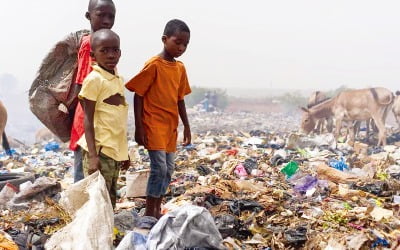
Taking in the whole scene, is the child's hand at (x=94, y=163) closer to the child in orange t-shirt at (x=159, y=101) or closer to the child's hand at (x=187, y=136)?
the child in orange t-shirt at (x=159, y=101)

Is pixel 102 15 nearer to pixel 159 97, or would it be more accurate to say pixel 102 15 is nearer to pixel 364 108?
pixel 159 97

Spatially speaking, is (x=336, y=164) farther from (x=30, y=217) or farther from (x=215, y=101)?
(x=215, y=101)

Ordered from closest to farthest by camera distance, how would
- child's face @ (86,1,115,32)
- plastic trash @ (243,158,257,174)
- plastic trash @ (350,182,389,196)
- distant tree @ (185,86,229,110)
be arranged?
child's face @ (86,1,115,32), plastic trash @ (350,182,389,196), plastic trash @ (243,158,257,174), distant tree @ (185,86,229,110)

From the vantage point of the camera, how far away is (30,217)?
3582 millimetres

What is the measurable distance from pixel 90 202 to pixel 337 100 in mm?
13668

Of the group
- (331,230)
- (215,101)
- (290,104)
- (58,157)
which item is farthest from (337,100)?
(290,104)

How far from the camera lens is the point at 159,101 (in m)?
3.41

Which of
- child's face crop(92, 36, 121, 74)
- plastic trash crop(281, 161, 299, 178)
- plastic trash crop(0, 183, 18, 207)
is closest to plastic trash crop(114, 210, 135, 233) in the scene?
child's face crop(92, 36, 121, 74)

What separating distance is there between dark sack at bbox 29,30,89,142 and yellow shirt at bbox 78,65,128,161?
45 cm

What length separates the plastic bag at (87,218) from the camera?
2.46 meters

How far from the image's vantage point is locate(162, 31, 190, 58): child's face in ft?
11.0

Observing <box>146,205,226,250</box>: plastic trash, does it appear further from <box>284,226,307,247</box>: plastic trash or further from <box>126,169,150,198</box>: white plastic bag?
<box>126,169,150,198</box>: white plastic bag

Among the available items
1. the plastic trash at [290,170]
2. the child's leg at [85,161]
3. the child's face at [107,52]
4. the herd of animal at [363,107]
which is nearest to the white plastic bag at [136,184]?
the child's leg at [85,161]

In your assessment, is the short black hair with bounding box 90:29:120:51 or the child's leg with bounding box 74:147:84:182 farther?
the child's leg with bounding box 74:147:84:182
